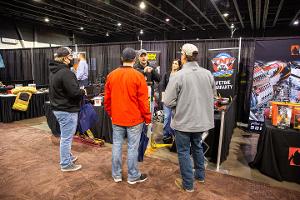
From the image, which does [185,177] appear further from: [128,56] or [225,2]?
[225,2]


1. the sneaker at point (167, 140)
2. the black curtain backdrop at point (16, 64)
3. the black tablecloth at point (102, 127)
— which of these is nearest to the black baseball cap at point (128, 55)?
the black tablecloth at point (102, 127)

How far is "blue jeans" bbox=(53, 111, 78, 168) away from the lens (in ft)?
8.73

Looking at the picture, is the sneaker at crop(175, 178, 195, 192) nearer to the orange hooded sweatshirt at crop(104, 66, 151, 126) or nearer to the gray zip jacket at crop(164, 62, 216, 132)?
the gray zip jacket at crop(164, 62, 216, 132)

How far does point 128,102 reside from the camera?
2.29 metres

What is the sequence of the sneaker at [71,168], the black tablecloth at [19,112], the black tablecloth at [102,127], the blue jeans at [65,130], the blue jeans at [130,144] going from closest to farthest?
the blue jeans at [130,144]
the blue jeans at [65,130]
the sneaker at [71,168]
the black tablecloth at [102,127]
the black tablecloth at [19,112]

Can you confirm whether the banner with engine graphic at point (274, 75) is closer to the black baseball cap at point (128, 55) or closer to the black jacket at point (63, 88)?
the black baseball cap at point (128, 55)

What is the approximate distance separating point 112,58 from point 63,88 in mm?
5682

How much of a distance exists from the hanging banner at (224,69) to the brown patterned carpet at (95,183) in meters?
2.66

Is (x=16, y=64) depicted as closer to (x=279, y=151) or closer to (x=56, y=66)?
(x=56, y=66)

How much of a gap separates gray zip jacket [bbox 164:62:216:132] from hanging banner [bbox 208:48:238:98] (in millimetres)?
3049

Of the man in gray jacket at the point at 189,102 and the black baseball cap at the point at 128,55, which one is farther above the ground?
the black baseball cap at the point at 128,55

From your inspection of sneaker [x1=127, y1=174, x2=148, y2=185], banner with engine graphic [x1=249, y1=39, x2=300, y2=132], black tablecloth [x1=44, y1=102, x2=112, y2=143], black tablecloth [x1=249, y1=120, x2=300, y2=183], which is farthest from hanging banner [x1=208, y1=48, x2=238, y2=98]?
sneaker [x1=127, y1=174, x2=148, y2=185]

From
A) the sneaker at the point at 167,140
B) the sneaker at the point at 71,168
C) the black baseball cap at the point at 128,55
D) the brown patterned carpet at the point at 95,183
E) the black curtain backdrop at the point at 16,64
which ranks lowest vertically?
the brown patterned carpet at the point at 95,183

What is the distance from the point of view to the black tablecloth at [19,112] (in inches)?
204
